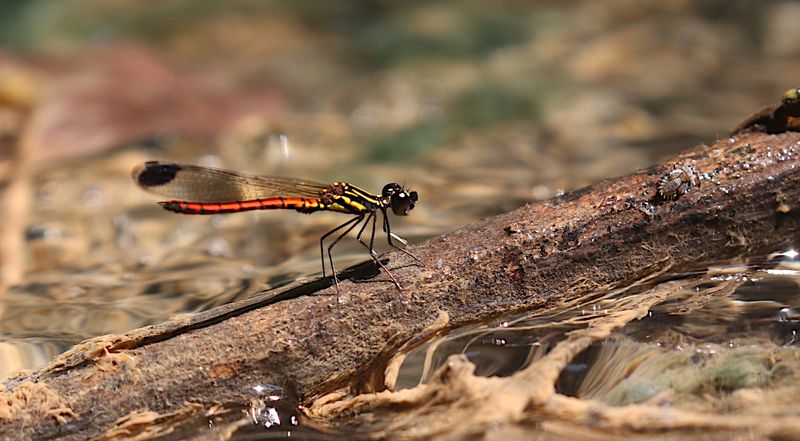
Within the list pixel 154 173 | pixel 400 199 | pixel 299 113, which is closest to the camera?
pixel 400 199

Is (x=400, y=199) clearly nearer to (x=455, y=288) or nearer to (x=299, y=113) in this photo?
(x=455, y=288)

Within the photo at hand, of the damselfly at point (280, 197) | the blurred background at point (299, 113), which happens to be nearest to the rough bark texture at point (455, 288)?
the blurred background at point (299, 113)

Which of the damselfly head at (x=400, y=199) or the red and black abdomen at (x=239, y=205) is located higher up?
the red and black abdomen at (x=239, y=205)

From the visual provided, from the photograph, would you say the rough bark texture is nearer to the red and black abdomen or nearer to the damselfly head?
the damselfly head

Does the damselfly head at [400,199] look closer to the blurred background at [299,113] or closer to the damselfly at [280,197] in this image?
the damselfly at [280,197]

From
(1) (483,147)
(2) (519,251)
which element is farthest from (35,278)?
(1) (483,147)

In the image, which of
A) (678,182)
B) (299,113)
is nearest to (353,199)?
(678,182)
